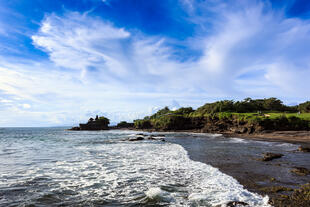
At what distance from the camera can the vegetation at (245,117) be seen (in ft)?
166

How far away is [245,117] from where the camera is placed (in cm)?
5934

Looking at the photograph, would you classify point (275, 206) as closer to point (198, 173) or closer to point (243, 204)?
point (243, 204)

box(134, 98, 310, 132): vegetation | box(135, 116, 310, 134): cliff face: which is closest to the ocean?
box(135, 116, 310, 134): cliff face

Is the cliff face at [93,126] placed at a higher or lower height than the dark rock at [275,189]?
higher

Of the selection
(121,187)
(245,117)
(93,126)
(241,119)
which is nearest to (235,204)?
(121,187)

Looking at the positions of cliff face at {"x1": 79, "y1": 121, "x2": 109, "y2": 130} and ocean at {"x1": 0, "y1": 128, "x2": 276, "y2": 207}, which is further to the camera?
cliff face at {"x1": 79, "y1": 121, "x2": 109, "y2": 130}

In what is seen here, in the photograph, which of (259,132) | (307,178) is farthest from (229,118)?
(307,178)

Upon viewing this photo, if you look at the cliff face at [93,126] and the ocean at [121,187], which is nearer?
the ocean at [121,187]

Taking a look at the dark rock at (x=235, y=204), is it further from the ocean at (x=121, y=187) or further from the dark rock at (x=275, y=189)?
the dark rock at (x=275, y=189)

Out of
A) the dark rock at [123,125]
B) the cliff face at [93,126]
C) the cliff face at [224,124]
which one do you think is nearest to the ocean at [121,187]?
the cliff face at [224,124]

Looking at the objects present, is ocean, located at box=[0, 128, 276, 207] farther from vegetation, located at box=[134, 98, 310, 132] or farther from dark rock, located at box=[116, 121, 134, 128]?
dark rock, located at box=[116, 121, 134, 128]

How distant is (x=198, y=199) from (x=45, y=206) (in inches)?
257

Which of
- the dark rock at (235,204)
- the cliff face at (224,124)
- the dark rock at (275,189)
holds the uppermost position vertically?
the cliff face at (224,124)

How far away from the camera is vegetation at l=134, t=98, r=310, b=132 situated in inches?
1993
